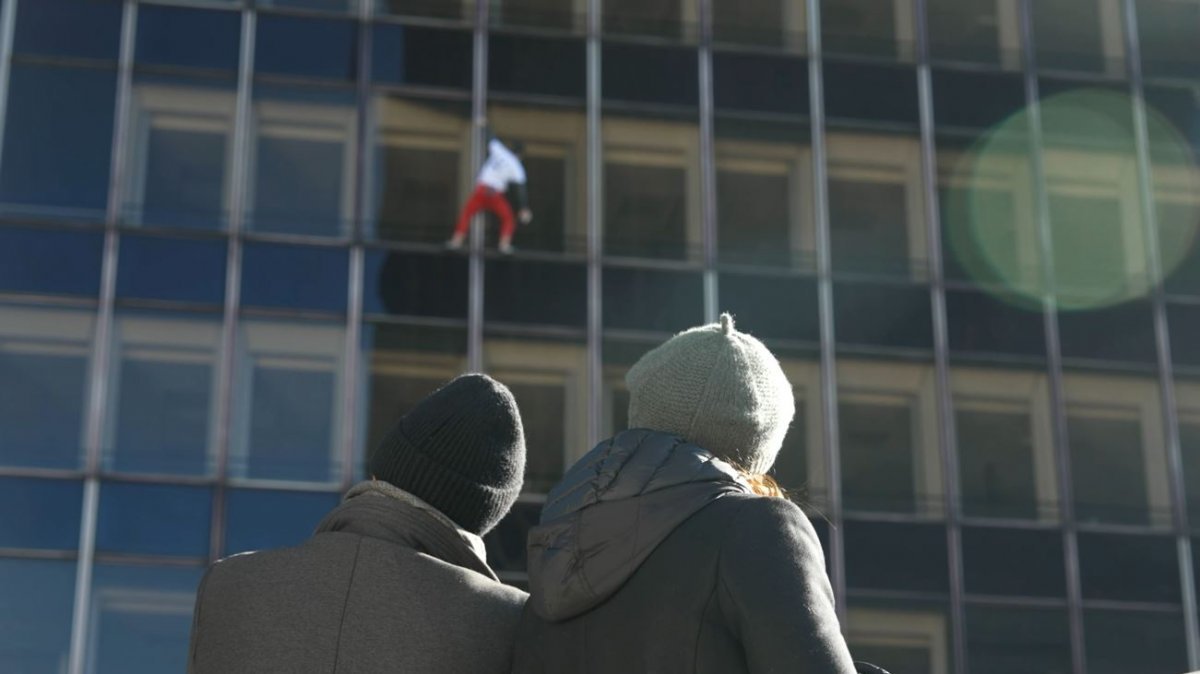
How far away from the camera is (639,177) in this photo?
2169cm

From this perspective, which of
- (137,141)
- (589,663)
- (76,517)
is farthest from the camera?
(137,141)

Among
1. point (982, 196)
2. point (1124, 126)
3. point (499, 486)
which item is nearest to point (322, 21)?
point (982, 196)

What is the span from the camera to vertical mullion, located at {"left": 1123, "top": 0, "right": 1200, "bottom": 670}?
21.0 m

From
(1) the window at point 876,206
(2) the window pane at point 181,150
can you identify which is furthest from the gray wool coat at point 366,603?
(1) the window at point 876,206

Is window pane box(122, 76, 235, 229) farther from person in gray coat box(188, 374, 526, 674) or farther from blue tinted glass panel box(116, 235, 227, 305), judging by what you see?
person in gray coat box(188, 374, 526, 674)

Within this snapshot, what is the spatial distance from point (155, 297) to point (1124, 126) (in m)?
10.8

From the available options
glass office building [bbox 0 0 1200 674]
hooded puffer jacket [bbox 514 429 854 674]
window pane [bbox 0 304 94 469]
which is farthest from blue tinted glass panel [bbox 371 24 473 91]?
hooded puffer jacket [bbox 514 429 854 674]

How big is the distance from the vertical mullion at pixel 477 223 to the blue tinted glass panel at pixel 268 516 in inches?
84.9

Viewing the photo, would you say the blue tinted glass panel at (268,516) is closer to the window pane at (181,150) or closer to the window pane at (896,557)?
the window pane at (181,150)

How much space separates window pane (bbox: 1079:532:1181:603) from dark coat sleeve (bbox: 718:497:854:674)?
1897cm

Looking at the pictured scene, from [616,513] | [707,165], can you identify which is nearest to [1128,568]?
→ [707,165]

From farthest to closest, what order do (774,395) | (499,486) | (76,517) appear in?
(76,517) < (499,486) < (774,395)

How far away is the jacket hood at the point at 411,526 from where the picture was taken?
11.5 feet

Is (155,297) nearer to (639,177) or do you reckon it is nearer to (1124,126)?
(639,177)
